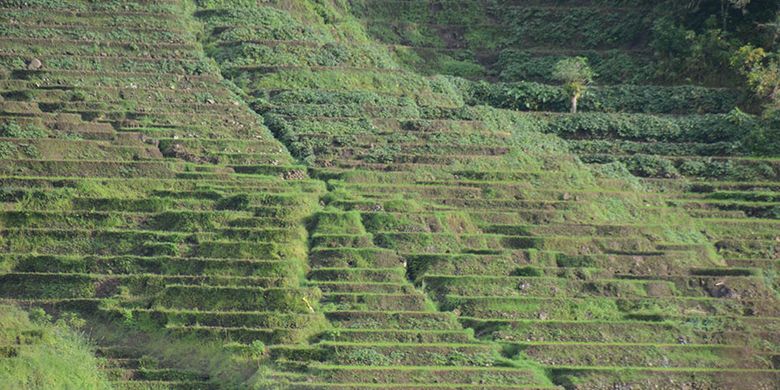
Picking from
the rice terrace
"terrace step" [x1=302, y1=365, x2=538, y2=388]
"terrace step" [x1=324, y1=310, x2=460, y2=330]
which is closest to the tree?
the rice terrace

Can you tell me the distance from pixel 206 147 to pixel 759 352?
16.6 meters

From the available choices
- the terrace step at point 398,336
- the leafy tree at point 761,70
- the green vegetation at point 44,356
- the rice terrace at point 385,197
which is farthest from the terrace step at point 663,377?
the leafy tree at point 761,70

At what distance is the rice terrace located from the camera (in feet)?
124

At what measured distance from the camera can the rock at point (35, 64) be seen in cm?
4916

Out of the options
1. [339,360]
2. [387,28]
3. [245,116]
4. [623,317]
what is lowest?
[339,360]

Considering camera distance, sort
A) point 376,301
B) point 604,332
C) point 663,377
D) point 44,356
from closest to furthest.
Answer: point 44,356, point 663,377, point 376,301, point 604,332

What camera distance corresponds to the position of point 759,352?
3922 cm

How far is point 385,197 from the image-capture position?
4384 centimetres

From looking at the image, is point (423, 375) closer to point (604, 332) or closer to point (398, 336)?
point (398, 336)

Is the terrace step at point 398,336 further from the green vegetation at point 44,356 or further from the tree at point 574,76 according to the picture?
the tree at point 574,76

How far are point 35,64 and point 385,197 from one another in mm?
12848

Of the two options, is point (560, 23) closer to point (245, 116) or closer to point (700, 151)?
point (700, 151)

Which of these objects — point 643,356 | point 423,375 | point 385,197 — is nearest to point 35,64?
point 385,197

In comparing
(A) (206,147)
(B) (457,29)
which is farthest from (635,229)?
(B) (457,29)
